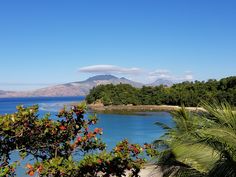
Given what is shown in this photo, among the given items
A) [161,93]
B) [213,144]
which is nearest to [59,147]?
[213,144]

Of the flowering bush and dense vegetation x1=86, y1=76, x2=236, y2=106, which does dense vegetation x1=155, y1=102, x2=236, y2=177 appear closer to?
the flowering bush

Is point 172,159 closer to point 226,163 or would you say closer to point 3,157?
point 226,163

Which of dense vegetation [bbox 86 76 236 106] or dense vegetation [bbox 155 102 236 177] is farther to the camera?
dense vegetation [bbox 86 76 236 106]

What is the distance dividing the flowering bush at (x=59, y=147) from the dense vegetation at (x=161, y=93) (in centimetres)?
10138

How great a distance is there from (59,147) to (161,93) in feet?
400

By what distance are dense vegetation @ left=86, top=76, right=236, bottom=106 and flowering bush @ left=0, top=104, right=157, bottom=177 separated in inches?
3991

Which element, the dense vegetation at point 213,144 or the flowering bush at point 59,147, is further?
the flowering bush at point 59,147

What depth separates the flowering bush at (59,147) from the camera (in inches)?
229

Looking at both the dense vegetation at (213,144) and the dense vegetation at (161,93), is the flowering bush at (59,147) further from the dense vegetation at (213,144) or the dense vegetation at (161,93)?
the dense vegetation at (161,93)

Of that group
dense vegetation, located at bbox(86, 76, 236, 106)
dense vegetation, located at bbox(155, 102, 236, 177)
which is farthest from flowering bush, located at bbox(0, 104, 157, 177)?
dense vegetation, located at bbox(86, 76, 236, 106)

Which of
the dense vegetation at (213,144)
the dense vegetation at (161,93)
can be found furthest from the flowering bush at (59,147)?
the dense vegetation at (161,93)

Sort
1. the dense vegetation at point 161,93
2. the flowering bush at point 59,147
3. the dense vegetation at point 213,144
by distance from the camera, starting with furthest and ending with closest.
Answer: the dense vegetation at point 161,93
the flowering bush at point 59,147
the dense vegetation at point 213,144

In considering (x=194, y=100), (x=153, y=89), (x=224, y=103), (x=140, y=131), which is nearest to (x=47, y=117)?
(x=224, y=103)

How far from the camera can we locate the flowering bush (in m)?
5.82
